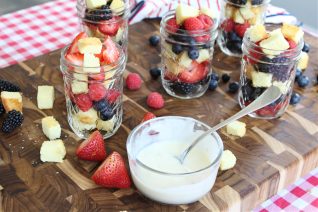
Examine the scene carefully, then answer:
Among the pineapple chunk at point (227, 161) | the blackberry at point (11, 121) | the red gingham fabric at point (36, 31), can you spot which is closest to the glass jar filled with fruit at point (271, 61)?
the pineapple chunk at point (227, 161)

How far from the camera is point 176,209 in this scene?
3.58 ft

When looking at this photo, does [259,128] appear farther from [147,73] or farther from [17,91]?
[17,91]

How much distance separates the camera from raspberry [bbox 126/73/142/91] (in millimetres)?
1462

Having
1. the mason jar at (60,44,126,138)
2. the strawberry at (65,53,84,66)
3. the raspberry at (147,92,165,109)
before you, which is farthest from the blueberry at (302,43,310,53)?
the strawberry at (65,53,84,66)

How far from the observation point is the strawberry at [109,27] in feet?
4.92

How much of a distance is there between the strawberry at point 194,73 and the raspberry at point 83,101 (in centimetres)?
29

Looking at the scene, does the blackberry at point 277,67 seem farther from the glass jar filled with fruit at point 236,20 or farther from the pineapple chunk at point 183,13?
the glass jar filled with fruit at point 236,20

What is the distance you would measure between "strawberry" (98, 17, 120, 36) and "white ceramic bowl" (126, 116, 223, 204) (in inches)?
16.2

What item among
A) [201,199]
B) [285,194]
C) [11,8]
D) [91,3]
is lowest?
[11,8]

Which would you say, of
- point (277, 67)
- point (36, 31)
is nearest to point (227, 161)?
point (277, 67)

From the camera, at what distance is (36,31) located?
1.91 metres

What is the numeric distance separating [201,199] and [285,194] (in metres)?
0.28

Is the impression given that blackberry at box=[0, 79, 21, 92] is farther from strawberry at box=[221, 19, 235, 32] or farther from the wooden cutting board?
strawberry at box=[221, 19, 235, 32]

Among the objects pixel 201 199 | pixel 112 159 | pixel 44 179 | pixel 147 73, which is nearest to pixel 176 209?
pixel 201 199
